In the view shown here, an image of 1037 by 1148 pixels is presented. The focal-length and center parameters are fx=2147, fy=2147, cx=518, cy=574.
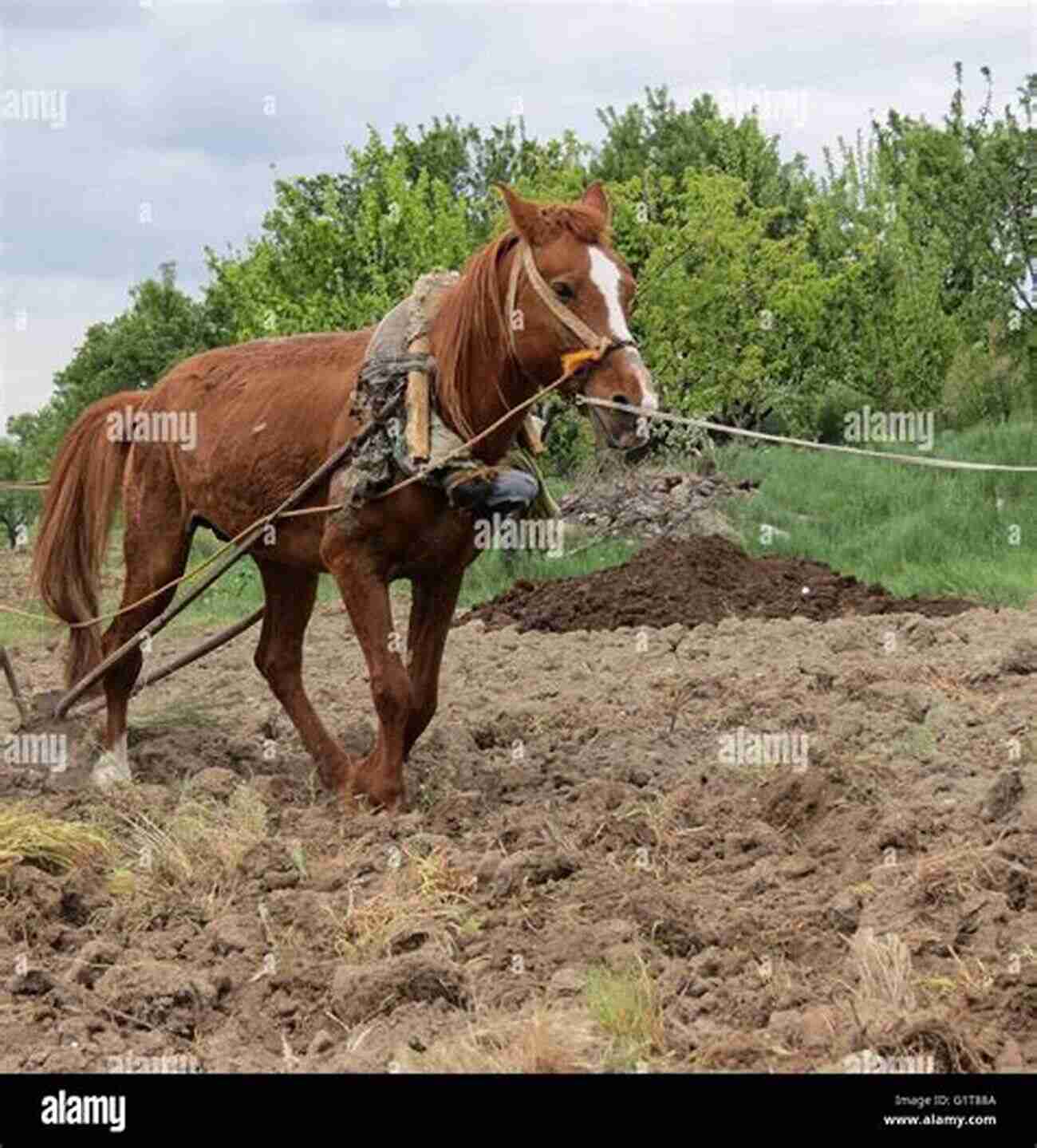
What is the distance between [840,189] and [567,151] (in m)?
8.81

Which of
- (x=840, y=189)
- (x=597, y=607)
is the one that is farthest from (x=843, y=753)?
(x=840, y=189)

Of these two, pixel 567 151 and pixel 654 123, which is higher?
pixel 654 123

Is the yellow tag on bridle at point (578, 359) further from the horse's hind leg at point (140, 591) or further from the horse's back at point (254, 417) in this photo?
the horse's hind leg at point (140, 591)

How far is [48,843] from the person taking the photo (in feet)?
26.0

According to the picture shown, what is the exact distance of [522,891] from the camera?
7137 mm

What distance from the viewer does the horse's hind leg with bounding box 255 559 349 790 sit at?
9.76 metres

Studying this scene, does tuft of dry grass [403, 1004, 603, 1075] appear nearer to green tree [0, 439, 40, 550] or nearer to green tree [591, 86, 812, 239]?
green tree [0, 439, 40, 550]

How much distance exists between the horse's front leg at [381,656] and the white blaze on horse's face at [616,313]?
59.7 inches

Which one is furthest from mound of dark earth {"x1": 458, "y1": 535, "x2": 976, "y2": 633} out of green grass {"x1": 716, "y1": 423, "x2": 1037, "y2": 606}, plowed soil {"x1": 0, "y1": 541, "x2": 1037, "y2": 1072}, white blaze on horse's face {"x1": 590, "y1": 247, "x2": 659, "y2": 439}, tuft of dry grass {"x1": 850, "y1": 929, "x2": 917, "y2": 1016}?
tuft of dry grass {"x1": 850, "y1": 929, "x2": 917, "y2": 1016}

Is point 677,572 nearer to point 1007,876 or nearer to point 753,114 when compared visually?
point 1007,876

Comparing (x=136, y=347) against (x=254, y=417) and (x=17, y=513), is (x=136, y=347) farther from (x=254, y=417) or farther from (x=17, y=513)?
(x=254, y=417)

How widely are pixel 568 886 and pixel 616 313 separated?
6.75 feet

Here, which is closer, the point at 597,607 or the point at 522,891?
the point at 522,891

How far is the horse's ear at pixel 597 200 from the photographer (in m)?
8.23
